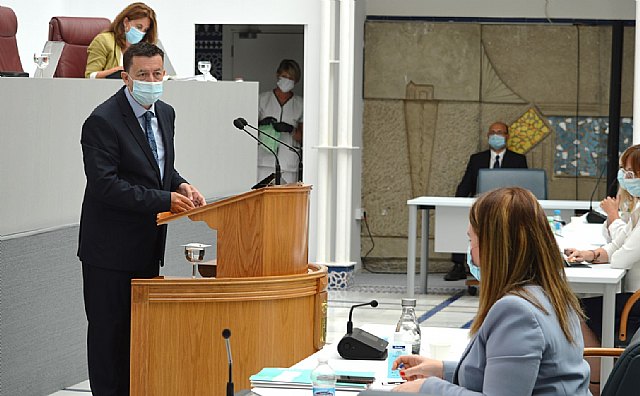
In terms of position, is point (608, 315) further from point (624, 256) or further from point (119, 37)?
point (119, 37)

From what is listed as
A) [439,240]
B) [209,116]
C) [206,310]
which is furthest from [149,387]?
[439,240]

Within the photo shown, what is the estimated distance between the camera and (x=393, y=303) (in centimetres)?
1095

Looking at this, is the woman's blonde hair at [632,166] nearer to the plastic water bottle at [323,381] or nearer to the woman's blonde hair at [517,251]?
the woman's blonde hair at [517,251]

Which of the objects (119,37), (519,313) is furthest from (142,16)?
(519,313)

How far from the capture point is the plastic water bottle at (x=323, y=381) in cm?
322

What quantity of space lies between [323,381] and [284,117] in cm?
999

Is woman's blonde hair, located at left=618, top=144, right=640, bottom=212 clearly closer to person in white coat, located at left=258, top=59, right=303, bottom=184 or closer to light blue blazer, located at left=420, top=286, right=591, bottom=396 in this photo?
light blue blazer, located at left=420, top=286, right=591, bottom=396

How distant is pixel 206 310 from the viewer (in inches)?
203

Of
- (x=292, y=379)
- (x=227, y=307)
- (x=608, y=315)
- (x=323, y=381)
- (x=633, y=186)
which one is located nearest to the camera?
(x=323, y=381)

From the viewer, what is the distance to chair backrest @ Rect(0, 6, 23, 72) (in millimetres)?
8539

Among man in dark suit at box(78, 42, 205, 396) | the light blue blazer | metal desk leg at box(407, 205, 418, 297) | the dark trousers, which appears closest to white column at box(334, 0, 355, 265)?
metal desk leg at box(407, 205, 418, 297)

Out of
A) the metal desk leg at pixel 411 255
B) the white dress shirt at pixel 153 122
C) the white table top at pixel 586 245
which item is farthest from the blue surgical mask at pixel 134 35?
the metal desk leg at pixel 411 255

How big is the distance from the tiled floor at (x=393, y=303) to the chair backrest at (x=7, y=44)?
2.95m

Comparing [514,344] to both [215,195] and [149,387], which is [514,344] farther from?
[215,195]
